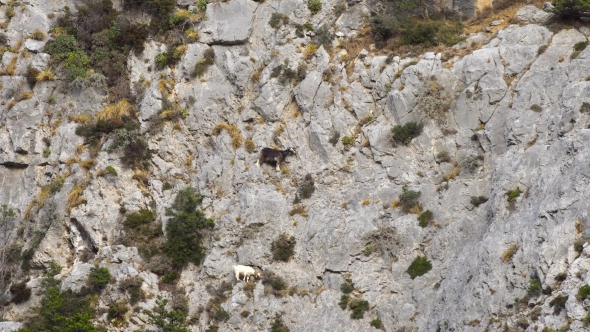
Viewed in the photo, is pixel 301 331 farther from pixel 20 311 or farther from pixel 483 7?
pixel 483 7

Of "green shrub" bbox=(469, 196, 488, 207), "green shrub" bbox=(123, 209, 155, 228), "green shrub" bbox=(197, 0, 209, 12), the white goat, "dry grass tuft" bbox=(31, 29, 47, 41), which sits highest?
"green shrub" bbox=(197, 0, 209, 12)

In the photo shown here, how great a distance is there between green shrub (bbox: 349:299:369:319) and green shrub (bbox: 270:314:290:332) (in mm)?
3001

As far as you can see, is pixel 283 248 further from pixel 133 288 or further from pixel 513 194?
pixel 513 194

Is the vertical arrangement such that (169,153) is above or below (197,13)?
below

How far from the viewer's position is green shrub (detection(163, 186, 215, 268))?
34094 millimetres

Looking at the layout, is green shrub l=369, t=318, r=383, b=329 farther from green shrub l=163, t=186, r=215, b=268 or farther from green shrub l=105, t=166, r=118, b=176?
green shrub l=105, t=166, r=118, b=176

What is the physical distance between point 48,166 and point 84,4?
41.3 ft

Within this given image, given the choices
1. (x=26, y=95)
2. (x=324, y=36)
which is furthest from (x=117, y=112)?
(x=324, y=36)

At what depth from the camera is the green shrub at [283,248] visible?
107 feet

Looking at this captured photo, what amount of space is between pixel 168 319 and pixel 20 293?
8.13m

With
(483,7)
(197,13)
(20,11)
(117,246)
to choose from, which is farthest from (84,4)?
(483,7)

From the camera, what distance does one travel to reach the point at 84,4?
4572cm

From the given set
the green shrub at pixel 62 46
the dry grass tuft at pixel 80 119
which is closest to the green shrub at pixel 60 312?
the dry grass tuft at pixel 80 119

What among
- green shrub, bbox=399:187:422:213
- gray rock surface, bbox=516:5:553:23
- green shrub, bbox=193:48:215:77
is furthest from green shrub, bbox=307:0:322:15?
green shrub, bbox=399:187:422:213
